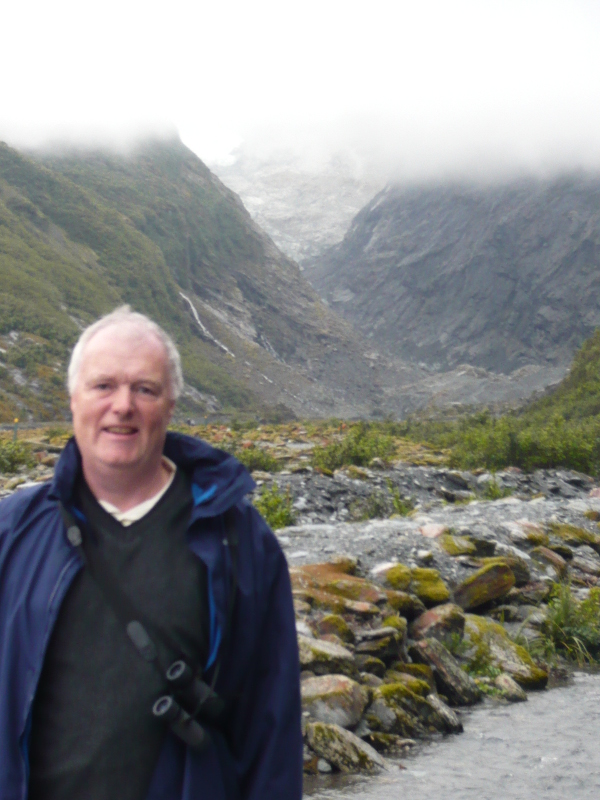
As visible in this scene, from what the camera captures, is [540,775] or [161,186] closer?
[540,775]

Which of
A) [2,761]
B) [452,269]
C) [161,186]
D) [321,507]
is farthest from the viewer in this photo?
[452,269]

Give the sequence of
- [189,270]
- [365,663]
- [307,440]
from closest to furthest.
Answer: [365,663] → [307,440] → [189,270]

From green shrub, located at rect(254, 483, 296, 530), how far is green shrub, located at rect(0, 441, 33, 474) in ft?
21.9

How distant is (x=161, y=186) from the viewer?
112750 millimetres

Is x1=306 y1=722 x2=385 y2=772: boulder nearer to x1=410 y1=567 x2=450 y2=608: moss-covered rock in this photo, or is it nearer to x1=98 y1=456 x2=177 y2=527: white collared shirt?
x1=410 y1=567 x2=450 y2=608: moss-covered rock

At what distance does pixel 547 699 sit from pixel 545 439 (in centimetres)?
1574

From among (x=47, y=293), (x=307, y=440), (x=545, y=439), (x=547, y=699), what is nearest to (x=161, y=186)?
(x=47, y=293)

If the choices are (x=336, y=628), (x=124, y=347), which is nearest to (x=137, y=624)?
(x=124, y=347)

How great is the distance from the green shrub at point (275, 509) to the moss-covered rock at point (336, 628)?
4822mm

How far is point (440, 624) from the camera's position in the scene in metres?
7.32

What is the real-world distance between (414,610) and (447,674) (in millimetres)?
959

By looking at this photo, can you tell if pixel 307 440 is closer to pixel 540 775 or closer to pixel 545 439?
pixel 545 439

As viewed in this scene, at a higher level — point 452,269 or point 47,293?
point 452,269

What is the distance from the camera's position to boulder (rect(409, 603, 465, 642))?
23.7ft
